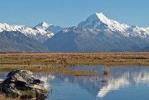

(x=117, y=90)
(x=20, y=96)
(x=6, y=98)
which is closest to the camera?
(x=6, y=98)

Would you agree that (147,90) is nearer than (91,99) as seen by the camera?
No

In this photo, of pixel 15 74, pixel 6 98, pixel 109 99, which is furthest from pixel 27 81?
pixel 109 99

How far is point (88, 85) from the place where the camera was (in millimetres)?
58281

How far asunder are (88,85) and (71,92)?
9.23 meters

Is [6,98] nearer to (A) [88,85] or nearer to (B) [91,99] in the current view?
(B) [91,99]

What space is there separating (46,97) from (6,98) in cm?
615

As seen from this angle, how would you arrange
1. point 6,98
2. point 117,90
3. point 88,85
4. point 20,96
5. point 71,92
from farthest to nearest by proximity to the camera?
point 88,85 < point 117,90 < point 71,92 < point 20,96 < point 6,98

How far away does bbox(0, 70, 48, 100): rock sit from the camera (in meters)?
41.0

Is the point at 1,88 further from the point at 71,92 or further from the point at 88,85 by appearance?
the point at 88,85

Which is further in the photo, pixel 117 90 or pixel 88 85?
pixel 88 85

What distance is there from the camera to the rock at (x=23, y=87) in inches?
1615

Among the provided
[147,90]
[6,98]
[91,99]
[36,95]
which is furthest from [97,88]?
[6,98]

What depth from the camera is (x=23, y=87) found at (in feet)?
136

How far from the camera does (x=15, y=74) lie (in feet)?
136
